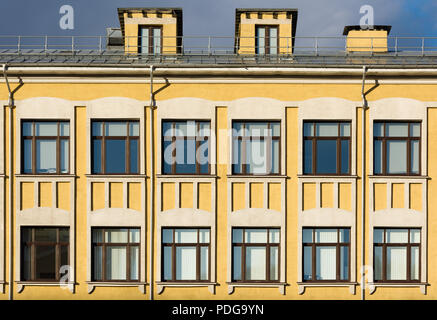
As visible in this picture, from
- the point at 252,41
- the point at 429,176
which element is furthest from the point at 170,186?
the point at 429,176

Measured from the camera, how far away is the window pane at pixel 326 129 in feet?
44.5

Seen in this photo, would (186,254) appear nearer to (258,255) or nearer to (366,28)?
(258,255)

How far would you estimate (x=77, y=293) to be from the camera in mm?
13250

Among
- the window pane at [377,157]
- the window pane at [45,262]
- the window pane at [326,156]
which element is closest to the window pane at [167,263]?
the window pane at [45,262]

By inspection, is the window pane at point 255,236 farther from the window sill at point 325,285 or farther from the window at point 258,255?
the window sill at point 325,285

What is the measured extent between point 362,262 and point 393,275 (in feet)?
3.89

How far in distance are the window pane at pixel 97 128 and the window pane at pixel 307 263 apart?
7.66 metres

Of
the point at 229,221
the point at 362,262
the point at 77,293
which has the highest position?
the point at 229,221

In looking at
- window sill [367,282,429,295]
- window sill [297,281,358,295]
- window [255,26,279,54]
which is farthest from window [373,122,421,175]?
window [255,26,279,54]

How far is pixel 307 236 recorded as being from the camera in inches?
527

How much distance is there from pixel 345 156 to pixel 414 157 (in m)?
2.26

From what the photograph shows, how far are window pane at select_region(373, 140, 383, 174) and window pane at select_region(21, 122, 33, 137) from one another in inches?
443

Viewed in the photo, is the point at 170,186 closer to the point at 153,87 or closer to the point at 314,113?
the point at 153,87

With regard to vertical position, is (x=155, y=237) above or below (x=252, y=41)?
below
